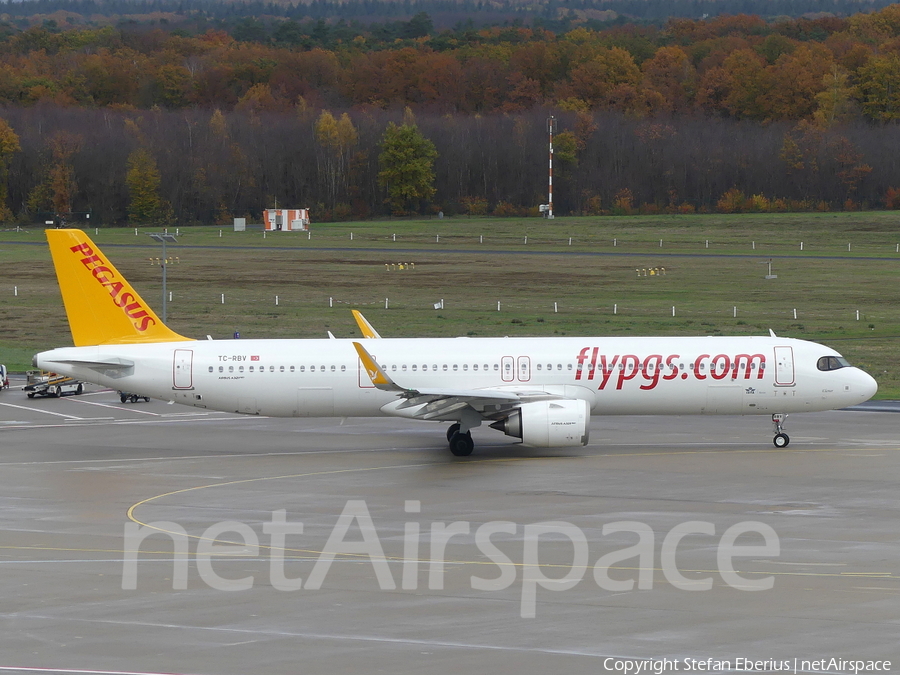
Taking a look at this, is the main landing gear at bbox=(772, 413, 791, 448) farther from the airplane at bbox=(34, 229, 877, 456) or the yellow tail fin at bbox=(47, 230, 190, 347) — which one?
the yellow tail fin at bbox=(47, 230, 190, 347)

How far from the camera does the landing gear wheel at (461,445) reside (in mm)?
40781

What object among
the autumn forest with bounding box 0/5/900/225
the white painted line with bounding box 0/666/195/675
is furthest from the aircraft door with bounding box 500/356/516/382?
the autumn forest with bounding box 0/5/900/225

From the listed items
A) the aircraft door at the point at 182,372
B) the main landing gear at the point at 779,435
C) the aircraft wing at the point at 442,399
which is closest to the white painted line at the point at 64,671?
the aircraft wing at the point at 442,399

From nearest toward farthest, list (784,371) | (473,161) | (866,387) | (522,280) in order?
(784,371), (866,387), (522,280), (473,161)

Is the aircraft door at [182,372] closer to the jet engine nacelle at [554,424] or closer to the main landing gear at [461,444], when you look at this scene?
the main landing gear at [461,444]

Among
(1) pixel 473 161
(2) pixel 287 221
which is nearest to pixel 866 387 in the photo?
(2) pixel 287 221

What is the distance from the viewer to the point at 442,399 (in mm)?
40094

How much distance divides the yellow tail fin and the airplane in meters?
0.04

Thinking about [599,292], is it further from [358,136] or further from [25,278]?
[358,136]

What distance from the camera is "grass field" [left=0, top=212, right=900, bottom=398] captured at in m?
78.6

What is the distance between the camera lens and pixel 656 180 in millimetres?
179750

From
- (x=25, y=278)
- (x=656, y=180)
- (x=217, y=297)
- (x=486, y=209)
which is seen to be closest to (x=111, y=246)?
(x=25, y=278)

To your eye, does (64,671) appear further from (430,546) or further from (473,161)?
(473,161)

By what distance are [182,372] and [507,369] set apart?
1166cm
